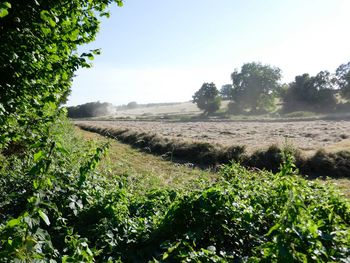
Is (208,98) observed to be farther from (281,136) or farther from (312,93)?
(281,136)

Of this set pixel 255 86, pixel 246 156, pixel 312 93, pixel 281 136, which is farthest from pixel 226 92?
pixel 246 156

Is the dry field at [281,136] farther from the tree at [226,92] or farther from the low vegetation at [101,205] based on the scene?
the tree at [226,92]

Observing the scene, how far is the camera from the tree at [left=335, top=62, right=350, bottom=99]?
69.4m

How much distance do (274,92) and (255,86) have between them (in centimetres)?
579

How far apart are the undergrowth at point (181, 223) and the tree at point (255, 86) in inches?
3296

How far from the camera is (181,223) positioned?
4.53 metres

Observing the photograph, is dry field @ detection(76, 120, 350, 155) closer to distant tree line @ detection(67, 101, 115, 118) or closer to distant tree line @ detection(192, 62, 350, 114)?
distant tree line @ detection(192, 62, 350, 114)

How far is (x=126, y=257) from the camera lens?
164 inches

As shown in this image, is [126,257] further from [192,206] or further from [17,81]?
[17,81]

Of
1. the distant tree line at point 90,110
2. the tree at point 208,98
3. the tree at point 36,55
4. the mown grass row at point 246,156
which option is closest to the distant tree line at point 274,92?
the tree at point 208,98

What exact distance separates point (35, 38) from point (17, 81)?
91cm

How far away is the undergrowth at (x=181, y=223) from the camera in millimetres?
2709

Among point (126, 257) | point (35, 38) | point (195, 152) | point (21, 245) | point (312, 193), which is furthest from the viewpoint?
point (195, 152)

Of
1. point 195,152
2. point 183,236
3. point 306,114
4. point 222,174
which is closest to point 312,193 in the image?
point 183,236
